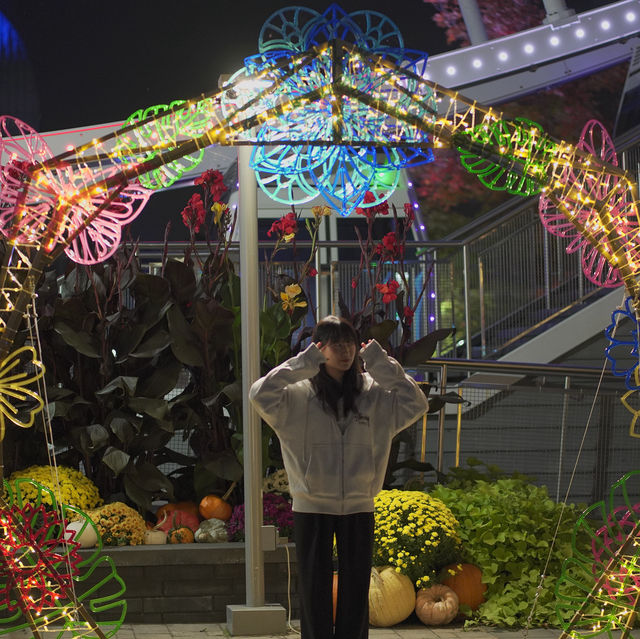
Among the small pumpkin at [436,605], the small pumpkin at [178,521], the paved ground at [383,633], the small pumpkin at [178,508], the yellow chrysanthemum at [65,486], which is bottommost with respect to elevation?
the paved ground at [383,633]

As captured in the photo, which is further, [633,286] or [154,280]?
[154,280]

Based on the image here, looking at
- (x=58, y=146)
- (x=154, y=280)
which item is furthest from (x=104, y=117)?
(x=154, y=280)

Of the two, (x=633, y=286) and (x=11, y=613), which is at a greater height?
(x=633, y=286)

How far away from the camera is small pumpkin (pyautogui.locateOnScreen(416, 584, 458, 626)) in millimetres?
5195

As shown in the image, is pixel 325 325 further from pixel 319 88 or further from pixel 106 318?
pixel 106 318

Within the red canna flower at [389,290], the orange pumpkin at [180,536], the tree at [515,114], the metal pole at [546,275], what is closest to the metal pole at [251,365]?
the orange pumpkin at [180,536]

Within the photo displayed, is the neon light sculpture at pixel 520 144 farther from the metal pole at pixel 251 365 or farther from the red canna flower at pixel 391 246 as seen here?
the red canna flower at pixel 391 246

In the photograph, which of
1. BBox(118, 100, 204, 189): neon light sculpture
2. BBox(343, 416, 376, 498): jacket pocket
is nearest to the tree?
BBox(118, 100, 204, 189): neon light sculpture

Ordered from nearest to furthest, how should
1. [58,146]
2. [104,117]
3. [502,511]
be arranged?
[502,511], [58,146], [104,117]

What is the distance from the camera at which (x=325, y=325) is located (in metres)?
4.03

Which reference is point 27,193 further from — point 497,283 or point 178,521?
point 497,283

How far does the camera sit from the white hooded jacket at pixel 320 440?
3912 mm

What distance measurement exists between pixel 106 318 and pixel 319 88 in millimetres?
2502

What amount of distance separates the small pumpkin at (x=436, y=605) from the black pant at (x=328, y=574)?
133 cm
